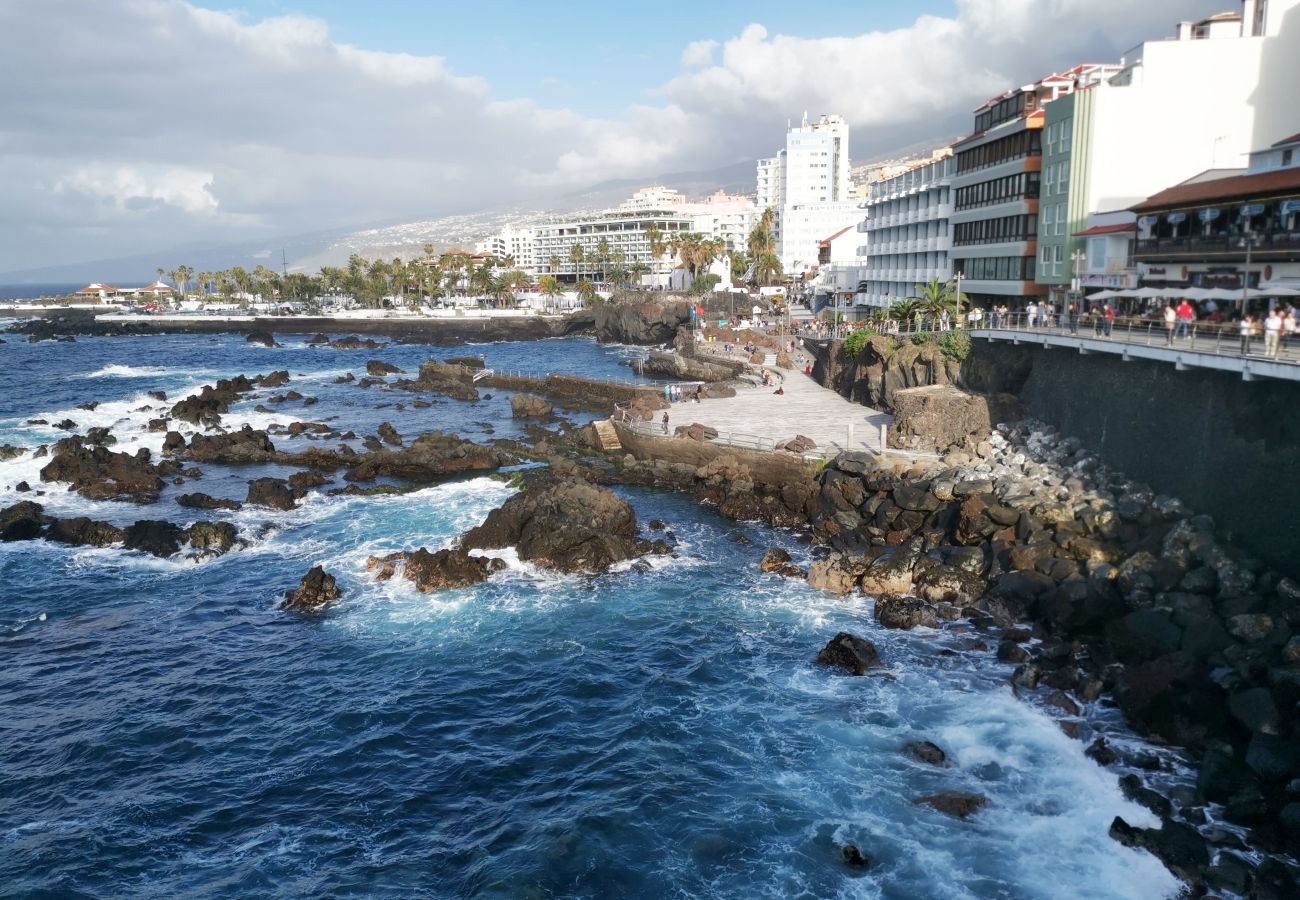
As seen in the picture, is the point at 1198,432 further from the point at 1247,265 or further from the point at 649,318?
the point at 649,318

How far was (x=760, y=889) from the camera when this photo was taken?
17.0 m

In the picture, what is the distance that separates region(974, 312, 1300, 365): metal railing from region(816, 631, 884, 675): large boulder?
14.5 meters

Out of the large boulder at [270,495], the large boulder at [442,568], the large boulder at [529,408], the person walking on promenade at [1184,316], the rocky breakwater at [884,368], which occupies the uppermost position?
the person walking on promenade at [1184,316]

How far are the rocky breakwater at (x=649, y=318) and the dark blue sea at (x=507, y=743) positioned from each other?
86.3 m

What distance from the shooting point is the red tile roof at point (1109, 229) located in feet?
136

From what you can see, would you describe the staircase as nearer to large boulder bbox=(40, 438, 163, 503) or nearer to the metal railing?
the metal railing

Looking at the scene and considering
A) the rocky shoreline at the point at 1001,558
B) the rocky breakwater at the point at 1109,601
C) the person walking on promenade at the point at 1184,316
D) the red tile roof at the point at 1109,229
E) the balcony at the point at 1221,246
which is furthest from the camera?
the red tile roof at the point at 1109,229

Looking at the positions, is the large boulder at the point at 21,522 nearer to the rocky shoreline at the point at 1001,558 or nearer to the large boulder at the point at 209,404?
the rocky shoreline at the point at 1001,558

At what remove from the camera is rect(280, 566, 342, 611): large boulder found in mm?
31156

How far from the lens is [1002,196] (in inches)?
2125

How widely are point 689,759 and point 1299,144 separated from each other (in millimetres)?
34804

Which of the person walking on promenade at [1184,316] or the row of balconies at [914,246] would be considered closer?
the person walking on promenade at [1184,316]

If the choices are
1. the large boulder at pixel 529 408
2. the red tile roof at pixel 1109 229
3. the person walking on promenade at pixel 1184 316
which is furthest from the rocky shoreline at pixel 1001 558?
the red tile roof at pixel 1109 229

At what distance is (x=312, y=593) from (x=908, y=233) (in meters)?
56.1
